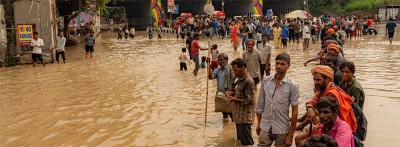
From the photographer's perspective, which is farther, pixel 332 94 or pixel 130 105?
pixel 130 105

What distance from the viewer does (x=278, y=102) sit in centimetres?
483

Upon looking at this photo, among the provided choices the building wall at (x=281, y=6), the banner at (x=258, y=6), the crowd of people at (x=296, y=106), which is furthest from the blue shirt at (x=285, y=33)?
the building wall at (x=281, y=6)

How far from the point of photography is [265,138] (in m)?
4.97

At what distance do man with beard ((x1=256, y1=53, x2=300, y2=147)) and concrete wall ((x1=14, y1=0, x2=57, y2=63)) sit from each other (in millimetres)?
15377

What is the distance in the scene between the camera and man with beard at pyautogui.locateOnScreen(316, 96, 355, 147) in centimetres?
362

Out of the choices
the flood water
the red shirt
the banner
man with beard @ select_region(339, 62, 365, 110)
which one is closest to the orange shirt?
man with beard @ select_region(339, 62, 365, 110)

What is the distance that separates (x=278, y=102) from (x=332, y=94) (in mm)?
774

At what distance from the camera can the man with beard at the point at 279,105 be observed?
4793 mm

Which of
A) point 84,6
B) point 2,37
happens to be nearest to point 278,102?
point 2,37

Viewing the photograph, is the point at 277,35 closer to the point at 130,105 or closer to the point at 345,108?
the point at 130,105

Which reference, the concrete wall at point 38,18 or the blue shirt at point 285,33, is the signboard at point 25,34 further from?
the blue shirt at point 285,33

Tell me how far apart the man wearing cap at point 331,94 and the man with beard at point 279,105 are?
309 millimetres

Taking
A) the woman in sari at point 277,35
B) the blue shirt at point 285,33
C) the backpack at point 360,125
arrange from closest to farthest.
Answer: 1. the backpack at point 360,125
2. the blue shirt at point 285,33
3. the woman in sari at point 277,35

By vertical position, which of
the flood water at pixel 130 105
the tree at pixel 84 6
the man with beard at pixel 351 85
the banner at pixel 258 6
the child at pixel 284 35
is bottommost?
the flood water at pixel 130 105
